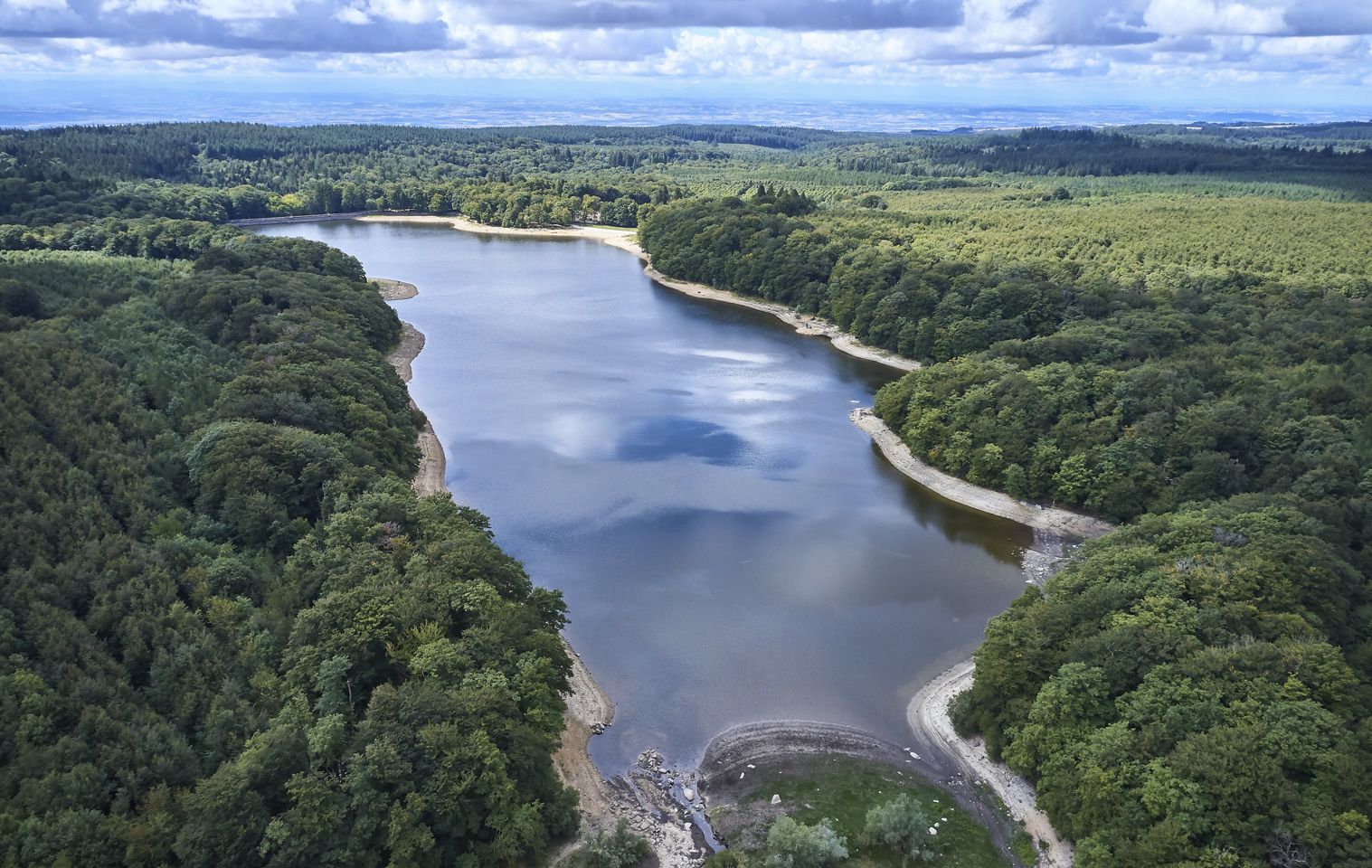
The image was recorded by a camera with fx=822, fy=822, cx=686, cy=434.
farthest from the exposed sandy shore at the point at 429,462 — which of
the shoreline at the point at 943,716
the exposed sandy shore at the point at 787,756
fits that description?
the exposed sandy shore at the point at 787,756

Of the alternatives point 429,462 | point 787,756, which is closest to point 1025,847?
point 787,756

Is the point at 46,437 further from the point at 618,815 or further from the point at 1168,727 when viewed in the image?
the point at 1168,727

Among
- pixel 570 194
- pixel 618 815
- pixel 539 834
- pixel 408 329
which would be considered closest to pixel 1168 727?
pixel 618 815

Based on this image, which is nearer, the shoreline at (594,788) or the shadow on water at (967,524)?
the shoreline at (594,788)

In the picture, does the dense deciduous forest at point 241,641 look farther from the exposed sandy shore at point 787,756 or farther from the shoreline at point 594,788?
the exposed sandy shore at point 787,756

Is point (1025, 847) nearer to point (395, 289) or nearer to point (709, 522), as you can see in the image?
point (709, 522)
